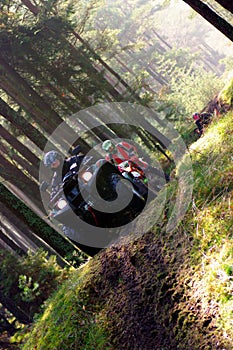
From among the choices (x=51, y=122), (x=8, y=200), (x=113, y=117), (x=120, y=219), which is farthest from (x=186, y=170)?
(x=113, y=117)

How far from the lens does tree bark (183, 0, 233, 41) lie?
26.6ft

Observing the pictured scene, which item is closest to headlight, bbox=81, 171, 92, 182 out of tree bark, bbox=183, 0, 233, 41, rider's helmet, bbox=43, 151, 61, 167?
rider's helmet, bbox=43, 151, 61, 167

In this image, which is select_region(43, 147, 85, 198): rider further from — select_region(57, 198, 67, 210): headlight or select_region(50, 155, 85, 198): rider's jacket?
select_region(57, 198, 67, 210): headlight

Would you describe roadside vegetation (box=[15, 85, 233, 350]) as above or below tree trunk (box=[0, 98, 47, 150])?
below

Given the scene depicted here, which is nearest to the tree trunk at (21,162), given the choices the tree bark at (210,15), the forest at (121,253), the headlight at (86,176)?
the forest at (121,253)

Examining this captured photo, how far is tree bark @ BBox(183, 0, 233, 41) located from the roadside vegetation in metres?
2.35

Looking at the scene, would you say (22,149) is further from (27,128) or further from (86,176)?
(86,176)

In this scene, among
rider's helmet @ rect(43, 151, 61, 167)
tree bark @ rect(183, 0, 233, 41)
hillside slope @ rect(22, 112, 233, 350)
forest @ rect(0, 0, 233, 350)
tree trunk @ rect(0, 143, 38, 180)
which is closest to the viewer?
hillside slope @ rect(22, 112, 233, 350)

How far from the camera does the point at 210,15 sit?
8.26m

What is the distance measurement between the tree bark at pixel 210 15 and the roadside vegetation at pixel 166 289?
7.69 feet

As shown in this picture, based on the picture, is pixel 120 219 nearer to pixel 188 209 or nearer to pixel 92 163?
pixel 92 163

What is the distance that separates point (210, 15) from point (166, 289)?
18.4 ft

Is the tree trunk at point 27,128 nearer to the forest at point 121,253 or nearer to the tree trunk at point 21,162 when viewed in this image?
the forest at point 121,253

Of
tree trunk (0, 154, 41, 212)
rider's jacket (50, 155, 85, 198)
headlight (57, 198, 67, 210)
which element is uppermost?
tree trunk (0, 154, 41, 212)
